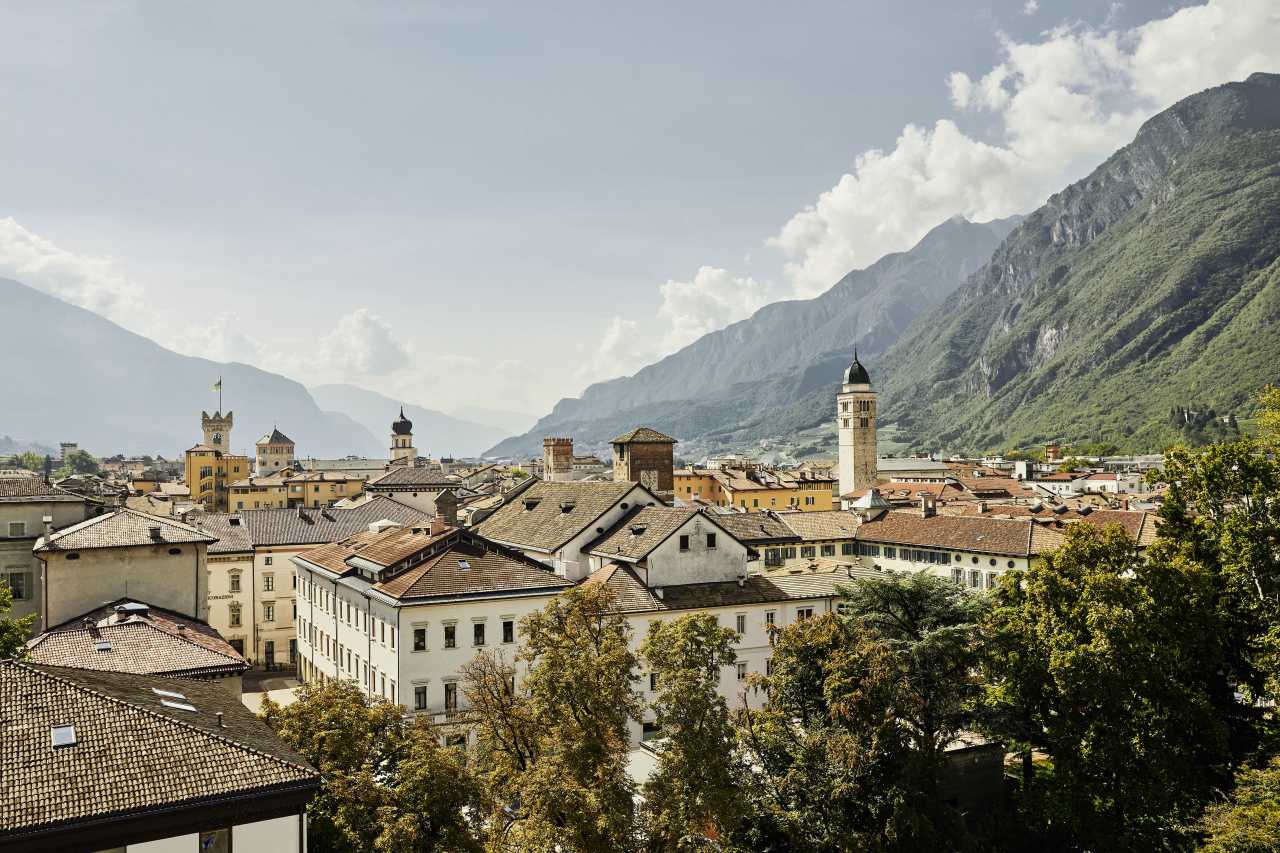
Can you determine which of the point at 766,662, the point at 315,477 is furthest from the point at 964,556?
the point at 315,477

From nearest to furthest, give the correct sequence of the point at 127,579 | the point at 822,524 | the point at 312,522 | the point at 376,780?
the point at 376,780
the point at 127,579
the point at 312,522
the point at 822,524

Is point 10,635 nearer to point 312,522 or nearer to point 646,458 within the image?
point 312,522

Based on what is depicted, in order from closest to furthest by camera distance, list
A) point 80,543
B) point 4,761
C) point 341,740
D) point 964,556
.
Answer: point 4,761, point 341,740, point 80,543, point 964,556

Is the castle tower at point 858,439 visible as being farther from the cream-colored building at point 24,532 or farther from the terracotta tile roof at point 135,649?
the terracotta tile roof at point 135,649

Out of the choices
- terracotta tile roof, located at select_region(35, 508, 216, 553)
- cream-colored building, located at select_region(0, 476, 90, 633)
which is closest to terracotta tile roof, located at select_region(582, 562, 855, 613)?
terracotta tile roof, located at select_region(35, 508, 216, 553)

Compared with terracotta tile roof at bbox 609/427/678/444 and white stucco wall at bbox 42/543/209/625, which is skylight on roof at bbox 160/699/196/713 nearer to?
white stucco wall at bbox 42/543/209/625

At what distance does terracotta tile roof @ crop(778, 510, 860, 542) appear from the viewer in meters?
81.6

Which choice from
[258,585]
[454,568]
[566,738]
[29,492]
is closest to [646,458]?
[454,568]

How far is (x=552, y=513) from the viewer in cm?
5591

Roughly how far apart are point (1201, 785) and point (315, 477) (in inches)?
6131

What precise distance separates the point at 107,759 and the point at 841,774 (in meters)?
22.4

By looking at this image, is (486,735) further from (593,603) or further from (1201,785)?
(1201,785)

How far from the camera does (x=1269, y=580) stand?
31.5 m

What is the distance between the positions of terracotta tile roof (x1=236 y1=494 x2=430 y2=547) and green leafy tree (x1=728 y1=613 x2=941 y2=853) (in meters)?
40.6
